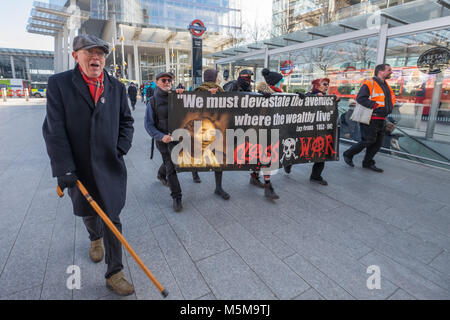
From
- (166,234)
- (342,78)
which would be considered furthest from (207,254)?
(342,78)

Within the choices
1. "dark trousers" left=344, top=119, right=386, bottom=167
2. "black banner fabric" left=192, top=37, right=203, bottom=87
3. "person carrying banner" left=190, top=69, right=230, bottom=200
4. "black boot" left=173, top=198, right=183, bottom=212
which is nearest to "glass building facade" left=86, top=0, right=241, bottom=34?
"black banner fabric" left=192, top=37, right=203, bottom=87

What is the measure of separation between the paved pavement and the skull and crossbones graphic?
2.00 feet

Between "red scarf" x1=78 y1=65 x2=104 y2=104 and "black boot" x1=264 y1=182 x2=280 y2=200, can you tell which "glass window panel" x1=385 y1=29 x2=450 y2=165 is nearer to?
"black boot" x1=264 y1=182 x2=280 y2=200

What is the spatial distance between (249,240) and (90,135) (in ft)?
6.13

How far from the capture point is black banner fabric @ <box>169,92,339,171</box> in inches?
137

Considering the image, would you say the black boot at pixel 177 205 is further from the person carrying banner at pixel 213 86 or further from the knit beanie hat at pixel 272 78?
the knit beanie hat at pixel 272 78

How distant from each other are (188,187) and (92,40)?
2927mm

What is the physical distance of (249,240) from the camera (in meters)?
2.85

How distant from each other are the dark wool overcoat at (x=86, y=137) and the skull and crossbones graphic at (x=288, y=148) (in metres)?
2.43

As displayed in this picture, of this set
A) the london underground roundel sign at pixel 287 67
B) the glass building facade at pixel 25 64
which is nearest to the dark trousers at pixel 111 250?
the london underground roundel sign at pixel 287 67

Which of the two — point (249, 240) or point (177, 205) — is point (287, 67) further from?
point (249, 240)

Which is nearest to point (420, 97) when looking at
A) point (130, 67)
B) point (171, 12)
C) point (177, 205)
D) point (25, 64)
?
point (177, 205)

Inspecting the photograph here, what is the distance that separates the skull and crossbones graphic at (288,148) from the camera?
394 cm

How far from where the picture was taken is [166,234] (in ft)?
9.68
